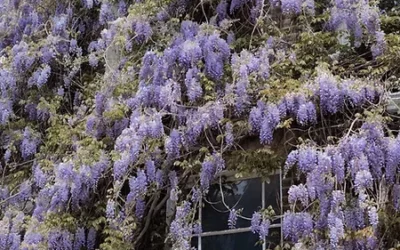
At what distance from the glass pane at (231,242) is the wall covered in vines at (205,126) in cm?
26

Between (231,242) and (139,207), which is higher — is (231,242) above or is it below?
below

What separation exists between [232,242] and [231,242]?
13mm

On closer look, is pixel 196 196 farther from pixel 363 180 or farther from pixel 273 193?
pixel 363 180

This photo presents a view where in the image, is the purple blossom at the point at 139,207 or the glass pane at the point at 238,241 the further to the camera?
the purple blossom at the point at 139,207

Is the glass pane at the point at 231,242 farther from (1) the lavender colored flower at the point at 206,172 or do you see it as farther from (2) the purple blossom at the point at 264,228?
(1) the lavender colored flower at the point at 206,172

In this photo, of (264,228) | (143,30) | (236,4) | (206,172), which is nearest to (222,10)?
(236,4)

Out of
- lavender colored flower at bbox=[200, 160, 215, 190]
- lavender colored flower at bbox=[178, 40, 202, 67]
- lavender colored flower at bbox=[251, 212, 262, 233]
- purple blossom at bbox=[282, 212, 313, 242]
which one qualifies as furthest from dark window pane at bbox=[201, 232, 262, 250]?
lavender colored flower at bbox=[178, 40, 202, 67]

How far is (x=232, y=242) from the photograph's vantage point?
7660 millimetres

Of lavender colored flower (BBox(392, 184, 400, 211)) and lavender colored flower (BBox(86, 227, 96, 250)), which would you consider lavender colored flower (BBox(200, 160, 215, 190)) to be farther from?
lavender colored flower (BBox(392, 184, 400, 211))

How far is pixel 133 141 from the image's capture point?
7.76 metres

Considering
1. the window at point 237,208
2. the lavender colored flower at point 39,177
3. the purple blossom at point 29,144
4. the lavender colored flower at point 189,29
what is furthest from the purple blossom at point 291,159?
the purple blossom at point 29,144

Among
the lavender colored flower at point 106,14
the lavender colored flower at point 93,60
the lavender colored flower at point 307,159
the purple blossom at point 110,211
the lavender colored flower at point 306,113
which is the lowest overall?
the purple blossom at point 110,211

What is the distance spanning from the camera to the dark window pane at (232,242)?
7520mm

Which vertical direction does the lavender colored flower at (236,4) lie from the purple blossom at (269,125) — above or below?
above
